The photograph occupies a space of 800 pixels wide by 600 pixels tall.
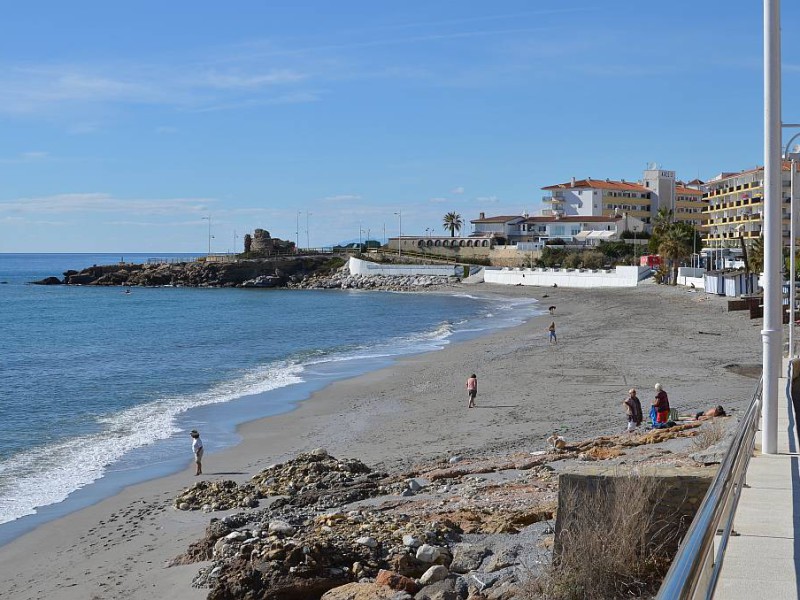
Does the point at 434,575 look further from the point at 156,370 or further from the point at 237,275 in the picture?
the point at 237,275

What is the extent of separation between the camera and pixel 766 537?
6988mm

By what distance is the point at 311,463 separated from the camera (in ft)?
54.3

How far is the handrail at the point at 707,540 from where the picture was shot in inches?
143

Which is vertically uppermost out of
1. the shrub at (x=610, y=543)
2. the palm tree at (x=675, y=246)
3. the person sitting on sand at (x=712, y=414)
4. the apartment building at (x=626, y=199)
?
the apartment building at (x=626, y=199)

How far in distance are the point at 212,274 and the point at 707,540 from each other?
13512 centimetres

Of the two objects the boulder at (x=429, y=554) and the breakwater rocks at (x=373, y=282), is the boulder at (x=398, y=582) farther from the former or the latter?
the breakwater rocks at (x=373, y=282)

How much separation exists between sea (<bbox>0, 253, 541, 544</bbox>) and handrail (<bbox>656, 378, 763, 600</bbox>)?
12622mm

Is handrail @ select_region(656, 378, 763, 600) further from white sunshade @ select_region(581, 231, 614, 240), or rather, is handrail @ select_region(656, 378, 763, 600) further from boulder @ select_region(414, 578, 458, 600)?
white sunshade @ select_region(581, 231, 614, 240)

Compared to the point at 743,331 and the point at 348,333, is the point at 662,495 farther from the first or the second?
the point at 348,333

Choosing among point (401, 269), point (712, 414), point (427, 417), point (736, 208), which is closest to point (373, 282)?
Result: point (401, 269)

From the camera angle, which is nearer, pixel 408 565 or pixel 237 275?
pixel 408 565

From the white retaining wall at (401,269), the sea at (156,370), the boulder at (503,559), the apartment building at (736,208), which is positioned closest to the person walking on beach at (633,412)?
the boulder at (503,559)

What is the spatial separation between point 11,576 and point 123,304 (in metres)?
83.0

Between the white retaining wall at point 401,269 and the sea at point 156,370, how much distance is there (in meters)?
24.6
